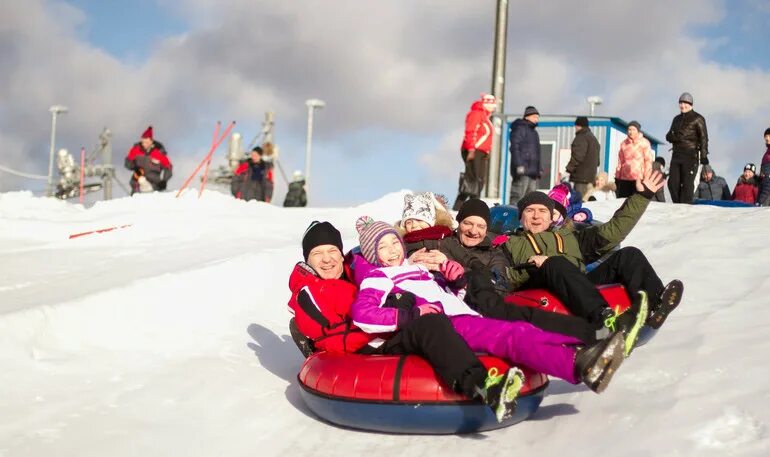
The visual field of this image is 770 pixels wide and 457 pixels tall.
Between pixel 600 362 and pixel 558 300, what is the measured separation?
4.39 ft

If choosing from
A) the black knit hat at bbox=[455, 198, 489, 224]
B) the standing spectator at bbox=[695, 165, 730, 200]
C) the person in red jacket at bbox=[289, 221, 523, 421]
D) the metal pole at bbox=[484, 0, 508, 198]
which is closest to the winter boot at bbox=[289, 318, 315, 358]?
the person in red jacket at bbox=[289, 221, 523, 421]

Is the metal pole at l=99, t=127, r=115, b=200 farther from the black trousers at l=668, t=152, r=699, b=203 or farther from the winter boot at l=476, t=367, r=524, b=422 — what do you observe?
the winter boot at l=476, t=367, r=524, b=422

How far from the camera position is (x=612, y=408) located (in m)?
4.27

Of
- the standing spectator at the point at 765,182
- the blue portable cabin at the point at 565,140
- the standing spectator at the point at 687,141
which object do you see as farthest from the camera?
the blue portable cabin at the point at 565,140

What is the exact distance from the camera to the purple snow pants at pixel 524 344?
393 cm

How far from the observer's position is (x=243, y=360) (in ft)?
19.7

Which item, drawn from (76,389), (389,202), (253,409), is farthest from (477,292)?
(389,202)

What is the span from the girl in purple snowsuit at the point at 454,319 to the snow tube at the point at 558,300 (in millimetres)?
445

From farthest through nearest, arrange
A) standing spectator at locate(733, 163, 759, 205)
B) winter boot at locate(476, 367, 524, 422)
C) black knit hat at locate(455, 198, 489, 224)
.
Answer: standing spectator at locate(733, 163, 759, 205) → black knit hat at locate(455, 198, 489, 224) → winter boot at locate(476, 367, 524, 422)

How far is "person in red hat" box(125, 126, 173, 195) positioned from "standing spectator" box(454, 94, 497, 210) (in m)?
5.52

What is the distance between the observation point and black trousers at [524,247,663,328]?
4934mm

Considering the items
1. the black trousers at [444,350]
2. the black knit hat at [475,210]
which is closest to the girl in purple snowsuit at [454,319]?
the black trousers at [444,350]

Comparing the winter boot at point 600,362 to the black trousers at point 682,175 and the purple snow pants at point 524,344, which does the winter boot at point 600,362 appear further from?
the black trousers at point 682,175

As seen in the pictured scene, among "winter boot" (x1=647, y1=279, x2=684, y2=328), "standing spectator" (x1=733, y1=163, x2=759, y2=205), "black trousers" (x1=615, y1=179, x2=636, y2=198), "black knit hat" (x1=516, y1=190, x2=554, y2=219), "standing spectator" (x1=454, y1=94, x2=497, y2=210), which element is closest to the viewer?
"winter boot" (x1=647, y1=279, x2=684, y2=328)
